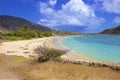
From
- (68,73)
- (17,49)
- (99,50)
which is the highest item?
(17,49)

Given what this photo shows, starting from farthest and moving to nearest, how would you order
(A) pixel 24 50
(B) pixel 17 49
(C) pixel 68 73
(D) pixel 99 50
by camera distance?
(D) pixel 99 50, (B) pixel 17 49, (A) pixel 24 50, (C) pixel 68 73

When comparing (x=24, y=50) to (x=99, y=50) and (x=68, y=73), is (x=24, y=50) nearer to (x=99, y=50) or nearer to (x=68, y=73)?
(x=99, y=50)

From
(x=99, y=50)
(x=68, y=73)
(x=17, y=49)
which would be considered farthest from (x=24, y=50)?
(x=68, y=73)

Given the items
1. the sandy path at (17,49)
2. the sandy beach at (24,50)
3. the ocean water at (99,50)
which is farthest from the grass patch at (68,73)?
the ocean water at (99,50)

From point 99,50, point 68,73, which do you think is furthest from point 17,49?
point 68,73

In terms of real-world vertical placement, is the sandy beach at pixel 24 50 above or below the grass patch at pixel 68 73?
above

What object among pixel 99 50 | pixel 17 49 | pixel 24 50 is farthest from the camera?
pixel 99 50

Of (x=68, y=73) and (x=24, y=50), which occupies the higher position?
(x=24, y=50)

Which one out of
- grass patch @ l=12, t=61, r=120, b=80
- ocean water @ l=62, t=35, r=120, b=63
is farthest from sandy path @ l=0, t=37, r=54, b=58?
grass patch @ l=12, t=61, r=120, b=80

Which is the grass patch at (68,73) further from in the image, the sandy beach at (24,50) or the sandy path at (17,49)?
the sandy path at (17,49)

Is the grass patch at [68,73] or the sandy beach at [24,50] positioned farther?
the sandy beach at [24,50]

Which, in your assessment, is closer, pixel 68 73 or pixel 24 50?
pixel 68 73

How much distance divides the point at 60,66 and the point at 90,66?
160cm

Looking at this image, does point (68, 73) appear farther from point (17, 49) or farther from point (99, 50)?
point (99, 50)
